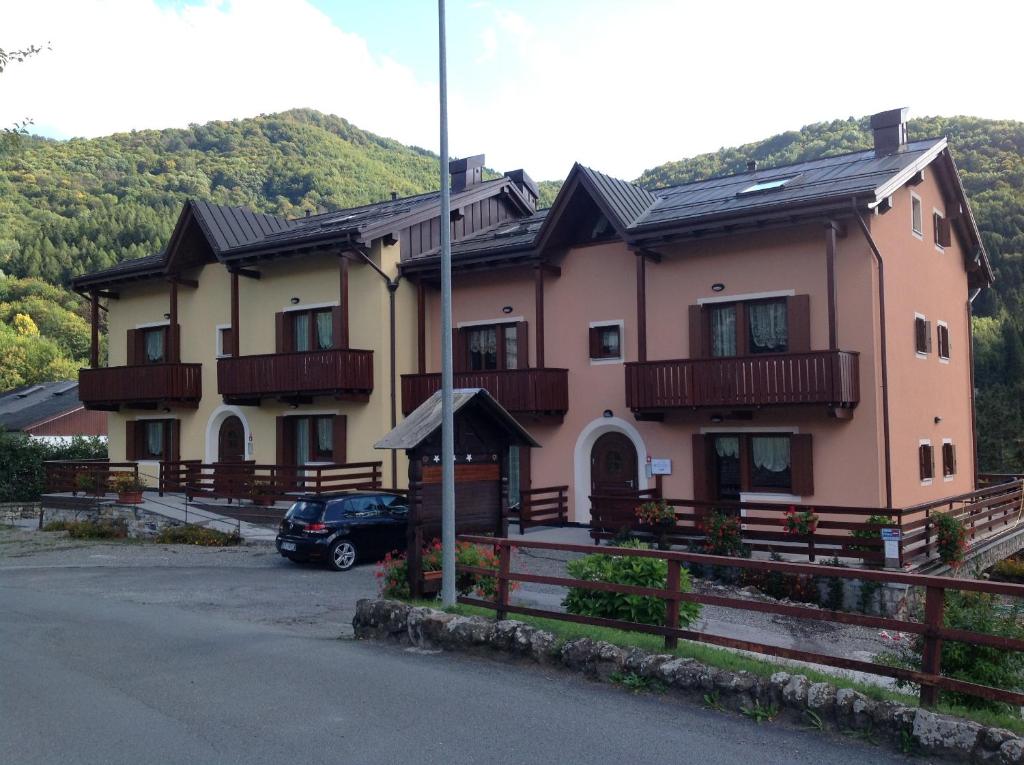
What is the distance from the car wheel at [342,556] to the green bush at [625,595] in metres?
8.81

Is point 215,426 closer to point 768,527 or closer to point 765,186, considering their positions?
point 768,527

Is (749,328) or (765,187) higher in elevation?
(765,187)

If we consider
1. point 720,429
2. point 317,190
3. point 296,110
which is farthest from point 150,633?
point 296,110

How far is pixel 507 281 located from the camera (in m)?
23.9

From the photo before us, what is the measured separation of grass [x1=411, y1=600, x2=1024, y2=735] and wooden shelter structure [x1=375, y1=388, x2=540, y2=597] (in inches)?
46.9

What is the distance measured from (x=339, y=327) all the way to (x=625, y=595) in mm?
17619

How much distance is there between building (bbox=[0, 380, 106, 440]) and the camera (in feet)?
159

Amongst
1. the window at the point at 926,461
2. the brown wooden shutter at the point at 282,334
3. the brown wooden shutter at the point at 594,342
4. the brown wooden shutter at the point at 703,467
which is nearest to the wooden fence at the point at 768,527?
the brown wooden shutter at the point at 703,467

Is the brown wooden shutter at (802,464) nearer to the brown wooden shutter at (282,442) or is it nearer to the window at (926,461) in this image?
the window at (926,461)

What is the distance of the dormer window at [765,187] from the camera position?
67.7ft

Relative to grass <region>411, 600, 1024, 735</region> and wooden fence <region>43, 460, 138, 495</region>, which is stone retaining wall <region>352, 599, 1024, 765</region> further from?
wooden fence <region>43, 460, 138, 495</region>

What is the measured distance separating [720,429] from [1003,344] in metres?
30.5

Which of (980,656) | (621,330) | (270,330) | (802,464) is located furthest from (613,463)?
(980,656)

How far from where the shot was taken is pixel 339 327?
25.3 m
